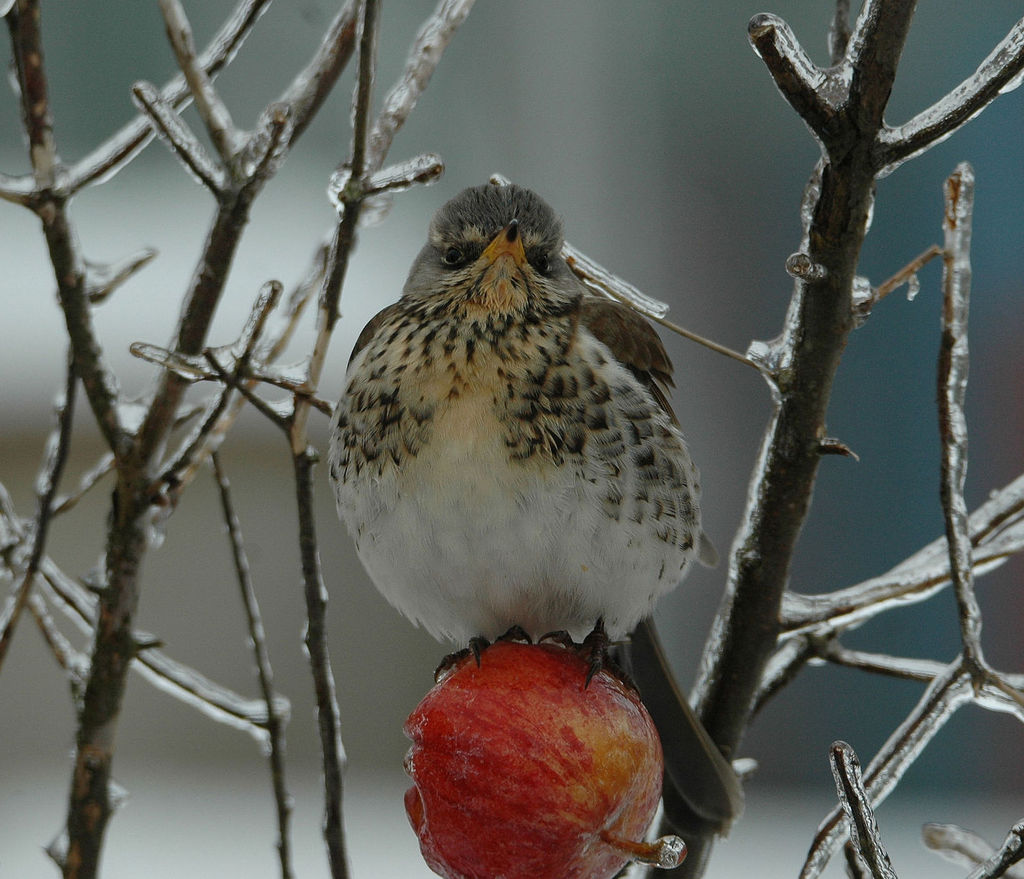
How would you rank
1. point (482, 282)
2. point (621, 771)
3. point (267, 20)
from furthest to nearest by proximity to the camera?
point (267, 20) < point (482, 282) < point (621, 771)

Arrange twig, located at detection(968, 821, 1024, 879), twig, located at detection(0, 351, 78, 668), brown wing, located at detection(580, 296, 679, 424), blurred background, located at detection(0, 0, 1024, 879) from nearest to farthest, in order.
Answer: twig, located at detection(968, 821, 1024, 879)
twig, located at detection(0, 351, 78, 668)
brown wing, located at detection(580, 296, 679, 424)
blurred background, located at detection(0, 0, 1024, 879)

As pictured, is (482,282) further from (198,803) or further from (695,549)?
(198,803)

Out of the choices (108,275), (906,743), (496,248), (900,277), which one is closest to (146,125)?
(108,275)

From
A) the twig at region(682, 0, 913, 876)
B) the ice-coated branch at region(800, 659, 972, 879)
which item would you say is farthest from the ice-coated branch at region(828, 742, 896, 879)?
the twig at region(682, 0, 913, 876)

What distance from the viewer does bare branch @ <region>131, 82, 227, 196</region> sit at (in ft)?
2.56

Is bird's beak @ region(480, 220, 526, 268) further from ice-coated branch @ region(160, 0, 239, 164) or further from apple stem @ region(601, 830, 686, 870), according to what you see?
apple stem @ region(601, 830, 686, 870)

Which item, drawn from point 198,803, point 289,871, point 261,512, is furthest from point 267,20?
point 289,871

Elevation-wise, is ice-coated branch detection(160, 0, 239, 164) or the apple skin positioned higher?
ice-coated branch detection(160, 0, 239, 164)

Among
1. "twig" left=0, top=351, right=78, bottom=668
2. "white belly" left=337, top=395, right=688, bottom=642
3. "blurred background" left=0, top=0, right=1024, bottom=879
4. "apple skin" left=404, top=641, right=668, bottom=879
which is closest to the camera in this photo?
"apple skin" left=404, top=641, right=668, bottom=879

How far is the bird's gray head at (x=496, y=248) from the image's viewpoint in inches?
41.6

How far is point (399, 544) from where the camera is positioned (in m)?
1.02

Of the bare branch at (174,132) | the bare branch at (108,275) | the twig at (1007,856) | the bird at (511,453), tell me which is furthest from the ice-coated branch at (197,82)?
the twig at (1007,856)

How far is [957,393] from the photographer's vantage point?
0.80 metres

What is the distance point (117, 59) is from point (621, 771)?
10.9 feet
